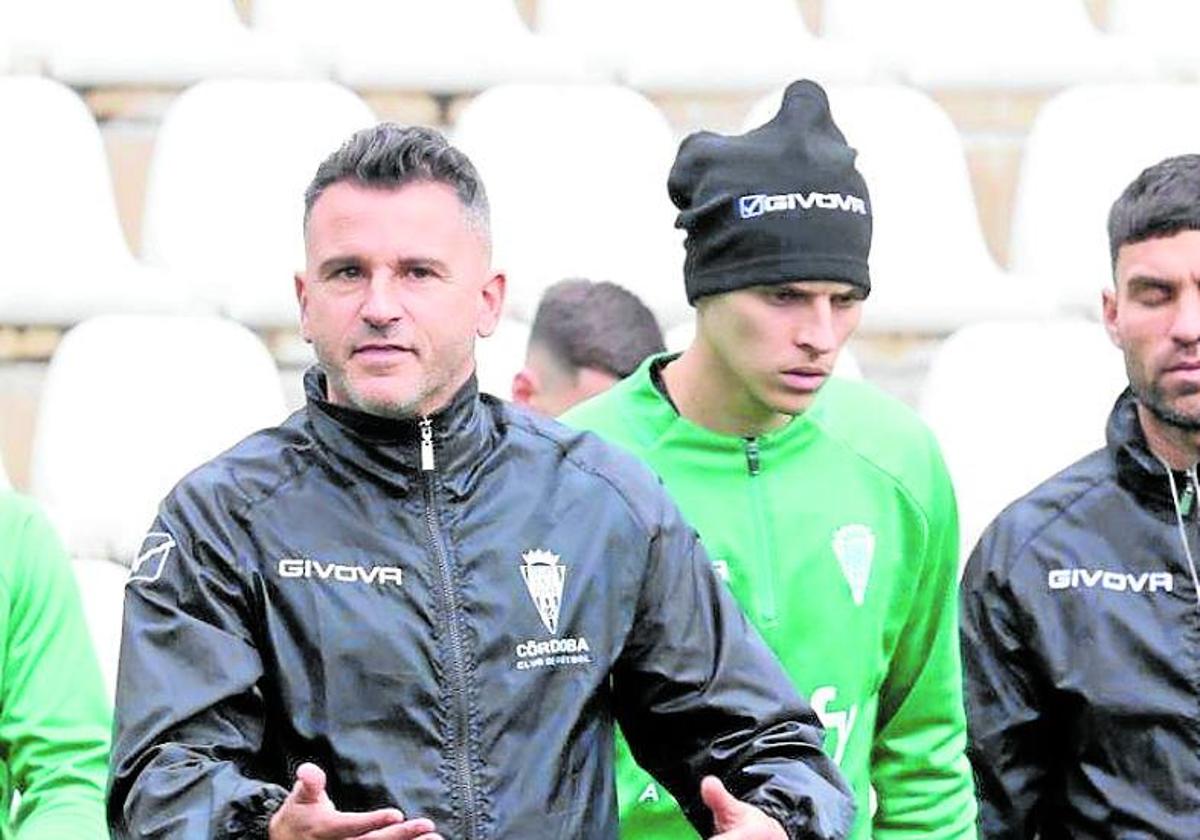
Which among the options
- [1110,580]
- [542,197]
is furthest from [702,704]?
[542,197]

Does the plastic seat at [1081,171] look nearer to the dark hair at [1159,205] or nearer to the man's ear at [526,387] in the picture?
the man's ear at [526,387]

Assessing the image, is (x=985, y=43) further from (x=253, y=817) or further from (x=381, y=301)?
(x=253, y=817)

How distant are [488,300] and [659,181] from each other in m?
3.06

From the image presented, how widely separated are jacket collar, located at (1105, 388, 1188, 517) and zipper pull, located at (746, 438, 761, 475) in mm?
631

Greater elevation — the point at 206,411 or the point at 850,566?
the point at 206,411

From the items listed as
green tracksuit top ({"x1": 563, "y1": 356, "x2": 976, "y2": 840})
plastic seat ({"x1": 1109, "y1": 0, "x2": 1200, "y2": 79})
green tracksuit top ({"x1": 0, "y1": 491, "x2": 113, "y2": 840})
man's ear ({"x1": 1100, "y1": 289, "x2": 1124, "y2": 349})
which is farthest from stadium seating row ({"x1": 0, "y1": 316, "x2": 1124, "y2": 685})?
green tracksuit top ({"x1": 563, "y1": 356, "x2": 976, "y2": 840})

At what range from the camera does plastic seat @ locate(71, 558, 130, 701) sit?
5.15m

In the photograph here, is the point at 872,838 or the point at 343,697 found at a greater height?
the point at 343,697

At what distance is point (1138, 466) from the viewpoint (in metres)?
4.21

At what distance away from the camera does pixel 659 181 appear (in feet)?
20.8

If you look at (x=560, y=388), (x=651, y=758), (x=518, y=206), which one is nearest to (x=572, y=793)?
(x=651, y=758)

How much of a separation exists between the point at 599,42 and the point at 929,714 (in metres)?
2.96

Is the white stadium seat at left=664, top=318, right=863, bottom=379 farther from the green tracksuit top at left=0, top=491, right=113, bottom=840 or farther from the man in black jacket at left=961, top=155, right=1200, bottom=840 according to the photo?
the green tracksuit top at left=0, top=491, right=113, bottom=840

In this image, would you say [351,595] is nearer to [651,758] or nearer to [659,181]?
[651,758]
